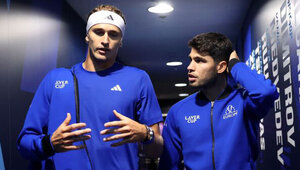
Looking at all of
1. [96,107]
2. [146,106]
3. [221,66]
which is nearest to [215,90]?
[221,66]

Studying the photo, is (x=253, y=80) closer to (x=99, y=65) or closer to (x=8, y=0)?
(x=99, y=65)

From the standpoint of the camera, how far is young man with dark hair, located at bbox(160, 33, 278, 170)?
6.03 feet

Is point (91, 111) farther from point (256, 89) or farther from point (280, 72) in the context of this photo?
point (280, 72)

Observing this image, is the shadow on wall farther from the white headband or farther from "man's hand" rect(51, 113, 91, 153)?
"man's hand" rect(51, 113, 91, 153)

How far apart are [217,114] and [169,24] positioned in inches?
129

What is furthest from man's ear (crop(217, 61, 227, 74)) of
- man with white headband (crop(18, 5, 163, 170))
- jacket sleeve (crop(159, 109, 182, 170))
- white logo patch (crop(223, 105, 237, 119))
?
man with white headband (crop(18, 5, 163, 170))

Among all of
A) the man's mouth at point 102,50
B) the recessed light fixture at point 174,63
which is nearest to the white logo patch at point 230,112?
the man's mouth at point 102,50

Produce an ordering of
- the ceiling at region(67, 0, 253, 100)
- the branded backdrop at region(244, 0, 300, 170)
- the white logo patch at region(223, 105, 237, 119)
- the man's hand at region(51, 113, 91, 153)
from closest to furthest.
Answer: the man's hand at region(51, 113, 91, 153)
the white logo patch at region(223, 105, 237, 119)
the branded backdrop at region(244, 0, 300, 170)
the ceiling at region(67, 0, 253, 100)

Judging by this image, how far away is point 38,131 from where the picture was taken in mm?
1591

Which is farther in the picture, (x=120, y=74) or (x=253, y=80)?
(x=253, y=80)

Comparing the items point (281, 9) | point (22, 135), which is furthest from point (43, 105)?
point (281, 9)

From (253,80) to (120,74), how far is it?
2.34ft

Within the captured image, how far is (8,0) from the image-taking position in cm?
267

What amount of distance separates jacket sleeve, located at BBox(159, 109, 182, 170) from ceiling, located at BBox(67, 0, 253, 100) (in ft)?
7.92
